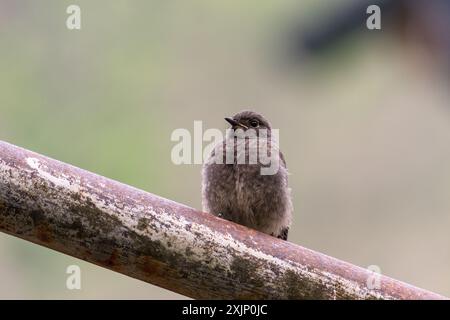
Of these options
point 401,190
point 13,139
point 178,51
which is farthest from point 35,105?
point 401,190

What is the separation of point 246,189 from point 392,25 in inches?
45.4

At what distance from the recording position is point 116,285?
10.1m

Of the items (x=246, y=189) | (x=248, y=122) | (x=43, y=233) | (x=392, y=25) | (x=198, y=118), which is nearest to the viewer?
(x=43, y=233)

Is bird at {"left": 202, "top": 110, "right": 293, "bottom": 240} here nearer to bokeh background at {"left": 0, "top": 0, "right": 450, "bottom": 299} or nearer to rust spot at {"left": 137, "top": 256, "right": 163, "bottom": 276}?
rust spot at {"left": 137, "top": 256, "right": 163, "bottom": 276}

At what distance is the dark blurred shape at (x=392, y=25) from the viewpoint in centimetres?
329

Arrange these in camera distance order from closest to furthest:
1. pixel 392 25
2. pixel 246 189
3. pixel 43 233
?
pixel 43 233
pixel 392 25
pixel 246 189

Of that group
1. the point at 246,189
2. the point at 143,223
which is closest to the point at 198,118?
the point at 246,189

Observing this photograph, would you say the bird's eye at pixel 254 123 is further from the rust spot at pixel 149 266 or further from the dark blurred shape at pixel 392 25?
the rust spot at pixel 149 266

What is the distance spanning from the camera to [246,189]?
428cm

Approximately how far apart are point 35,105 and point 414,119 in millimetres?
4915

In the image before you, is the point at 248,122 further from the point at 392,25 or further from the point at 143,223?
the point at 143,223

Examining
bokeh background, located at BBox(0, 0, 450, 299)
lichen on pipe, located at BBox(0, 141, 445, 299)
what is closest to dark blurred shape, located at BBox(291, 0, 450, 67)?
lichen on pipe, located at BBox(0, 141, 445, 299)

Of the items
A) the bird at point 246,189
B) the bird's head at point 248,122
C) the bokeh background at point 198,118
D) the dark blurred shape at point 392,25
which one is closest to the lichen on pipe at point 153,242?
the dark blurred shape at point 392,25

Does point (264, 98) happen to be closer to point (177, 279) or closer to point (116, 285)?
point (116, 285)
